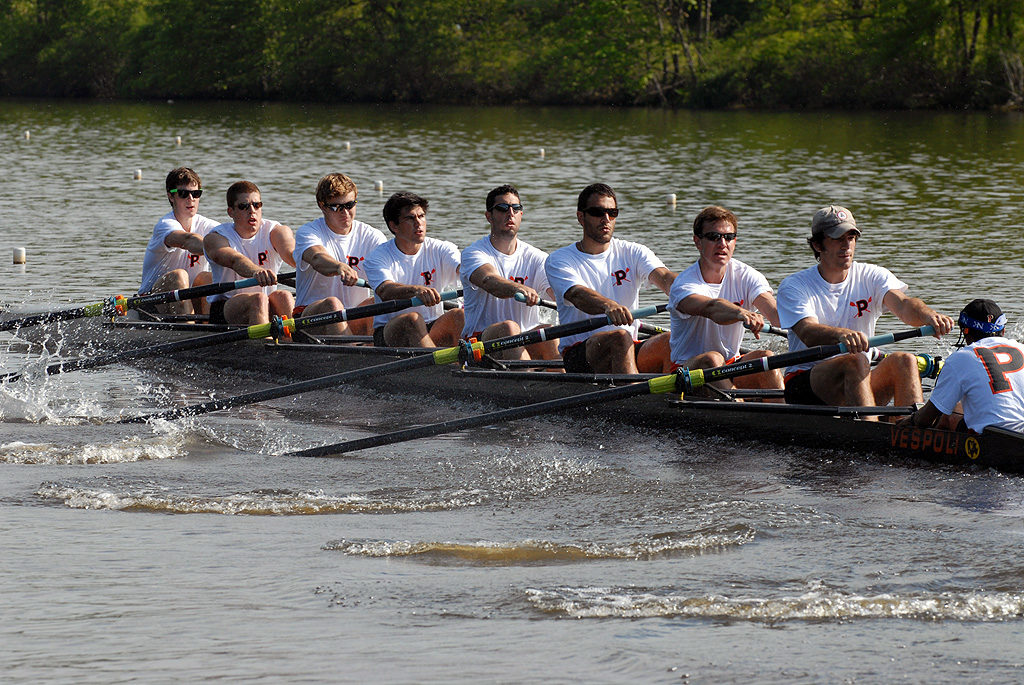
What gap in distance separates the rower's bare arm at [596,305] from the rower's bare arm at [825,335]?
105 centimetres

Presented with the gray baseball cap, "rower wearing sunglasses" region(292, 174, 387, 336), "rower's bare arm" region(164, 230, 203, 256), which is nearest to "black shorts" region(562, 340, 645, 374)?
the gray baseball cap

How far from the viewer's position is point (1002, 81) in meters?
42.3

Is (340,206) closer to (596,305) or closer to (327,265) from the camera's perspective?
(327,265)

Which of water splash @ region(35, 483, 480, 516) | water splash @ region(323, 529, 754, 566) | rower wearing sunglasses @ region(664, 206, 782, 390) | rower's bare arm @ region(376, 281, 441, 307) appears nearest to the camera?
water splash @ region(323, 529, 754, 566)

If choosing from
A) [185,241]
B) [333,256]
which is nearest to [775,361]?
[333,256]

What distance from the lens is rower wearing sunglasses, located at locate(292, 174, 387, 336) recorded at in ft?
34.7

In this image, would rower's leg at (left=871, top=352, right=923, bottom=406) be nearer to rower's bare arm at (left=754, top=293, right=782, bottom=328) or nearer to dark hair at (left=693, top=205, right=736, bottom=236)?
rower's bare arm at (left=754, top=293, right=782, bottom=328)

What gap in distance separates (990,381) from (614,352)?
2.48 meters

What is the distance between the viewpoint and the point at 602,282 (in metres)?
8.91

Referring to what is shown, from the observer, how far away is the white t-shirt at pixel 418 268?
10.1 meters

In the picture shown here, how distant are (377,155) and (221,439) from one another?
2458 centimetres

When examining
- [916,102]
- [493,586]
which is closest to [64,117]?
[916,102]

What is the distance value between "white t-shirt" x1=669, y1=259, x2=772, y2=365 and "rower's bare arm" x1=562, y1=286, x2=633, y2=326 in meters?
0.28

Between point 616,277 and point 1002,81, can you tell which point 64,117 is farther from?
point 616,277
